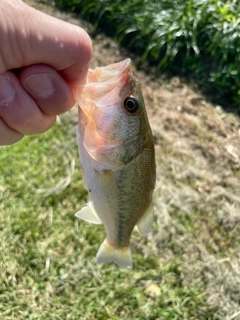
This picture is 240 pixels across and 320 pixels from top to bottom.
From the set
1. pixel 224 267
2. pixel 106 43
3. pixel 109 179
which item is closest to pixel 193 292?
pixel 224 267

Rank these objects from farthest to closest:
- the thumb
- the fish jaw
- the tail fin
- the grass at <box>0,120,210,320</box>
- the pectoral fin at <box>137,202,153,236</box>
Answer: the grass at <box>0,120,210,320</box>
the tail fin
the pectoral fin at <box>137,202,153,236</box>
the fish jaw
the thumb

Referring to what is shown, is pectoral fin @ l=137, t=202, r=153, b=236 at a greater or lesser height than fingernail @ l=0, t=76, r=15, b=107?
lesser

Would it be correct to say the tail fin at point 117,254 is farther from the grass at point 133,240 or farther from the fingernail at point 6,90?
the fingernail at point 6,90

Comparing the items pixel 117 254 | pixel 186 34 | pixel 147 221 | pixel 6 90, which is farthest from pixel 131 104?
pixel 186 34

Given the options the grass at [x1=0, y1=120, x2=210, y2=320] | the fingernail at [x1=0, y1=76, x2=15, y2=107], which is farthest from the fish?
the grass at [x1=0, y1=120, x2=210, y2=320]

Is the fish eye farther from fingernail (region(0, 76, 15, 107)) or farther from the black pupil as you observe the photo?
fingernail (region(0, 76, 15, 107))

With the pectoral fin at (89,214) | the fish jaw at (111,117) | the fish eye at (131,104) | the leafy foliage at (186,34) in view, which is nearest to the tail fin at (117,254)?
the pectoral fin at (89,214)

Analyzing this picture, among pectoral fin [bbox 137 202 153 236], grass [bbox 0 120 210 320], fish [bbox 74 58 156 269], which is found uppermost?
fish [bbox 74 58 156 269]

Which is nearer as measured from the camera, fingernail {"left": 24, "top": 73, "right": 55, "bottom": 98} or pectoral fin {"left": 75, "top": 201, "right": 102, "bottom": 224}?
fingernail {"left": 24, "top": 73, "right": 55, "bottom": 98}
